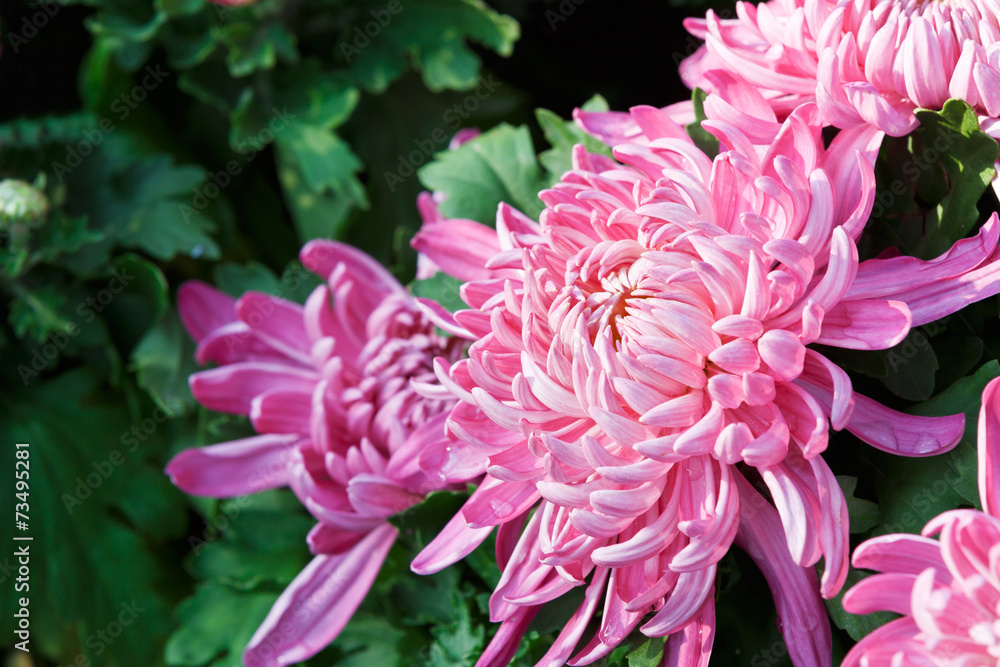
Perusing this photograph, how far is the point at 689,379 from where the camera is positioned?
18.1 inches

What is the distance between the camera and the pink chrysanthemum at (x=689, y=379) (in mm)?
442

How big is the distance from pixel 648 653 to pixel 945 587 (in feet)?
0.60

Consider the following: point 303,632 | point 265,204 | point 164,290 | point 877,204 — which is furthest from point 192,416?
point 877,204

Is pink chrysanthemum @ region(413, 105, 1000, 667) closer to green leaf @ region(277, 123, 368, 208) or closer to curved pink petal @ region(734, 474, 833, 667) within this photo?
curved pink petal @ region(734, 474, 833, 667)

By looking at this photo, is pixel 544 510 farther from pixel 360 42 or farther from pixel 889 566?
pixel 360 42

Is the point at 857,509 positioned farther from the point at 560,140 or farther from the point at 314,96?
the point at 314,96

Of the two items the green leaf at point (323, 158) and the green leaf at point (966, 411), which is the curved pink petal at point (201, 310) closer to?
the green leaf at point (323, 158)

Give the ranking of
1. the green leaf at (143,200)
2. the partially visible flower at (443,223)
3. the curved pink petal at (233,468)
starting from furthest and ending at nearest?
the green leaf at (143,200)
the curved pink petal at (233,468)
the partially visible flower at (443,223)

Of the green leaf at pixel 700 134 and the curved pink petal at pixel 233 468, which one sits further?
the curved pink petal at pixel 233 468

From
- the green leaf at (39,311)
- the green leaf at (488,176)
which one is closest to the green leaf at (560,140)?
the green leaf at (488,176)

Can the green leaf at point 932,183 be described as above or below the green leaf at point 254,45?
below

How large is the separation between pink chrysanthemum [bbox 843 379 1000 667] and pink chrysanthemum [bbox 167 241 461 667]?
0.31m

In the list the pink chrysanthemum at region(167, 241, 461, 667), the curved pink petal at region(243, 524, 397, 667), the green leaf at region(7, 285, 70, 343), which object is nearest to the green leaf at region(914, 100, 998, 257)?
the pink chrysanthemum at region(167, 241, 461, 667)

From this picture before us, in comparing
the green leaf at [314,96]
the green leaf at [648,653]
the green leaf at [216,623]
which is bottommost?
the green leaf at [216,623]
